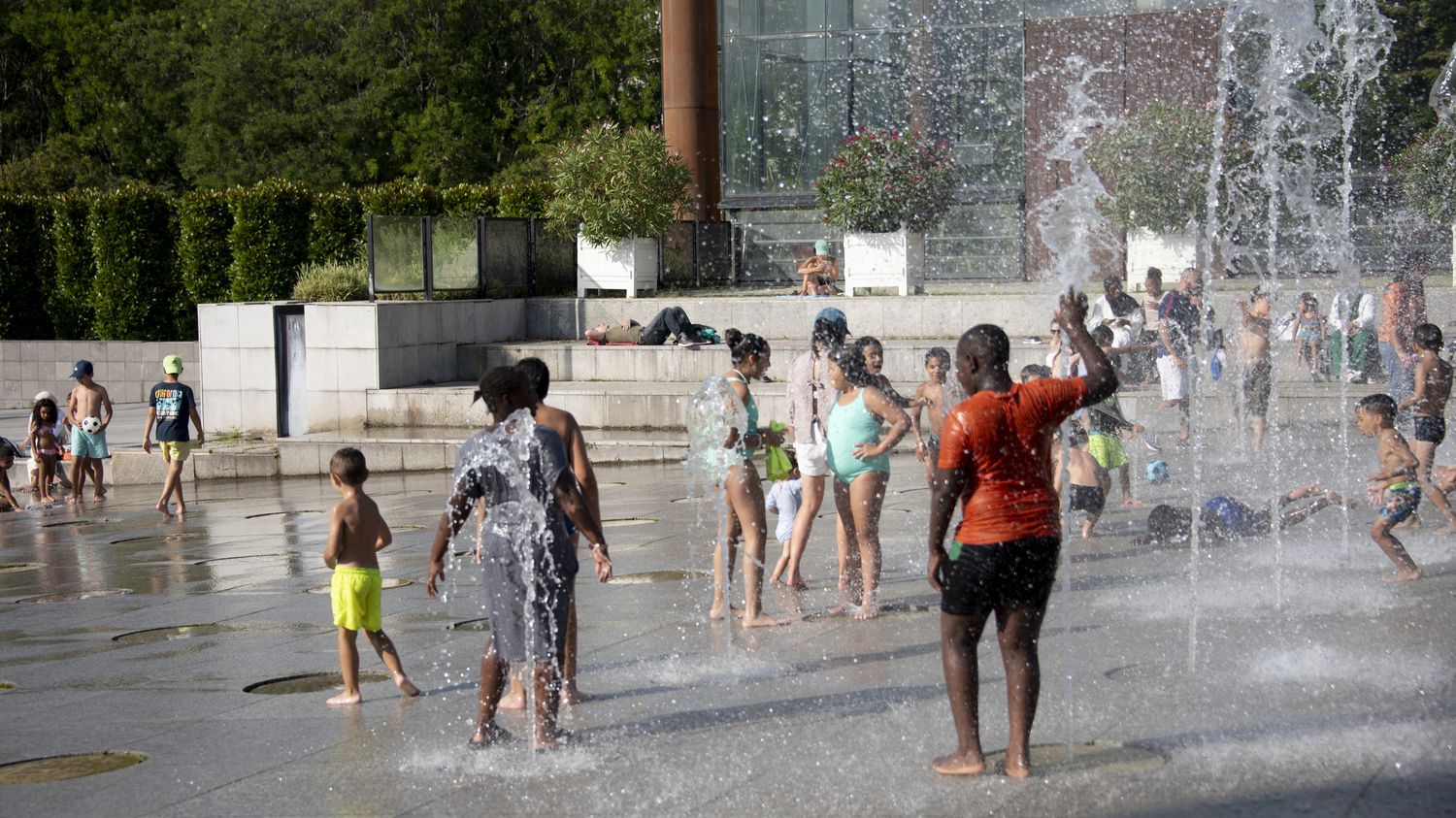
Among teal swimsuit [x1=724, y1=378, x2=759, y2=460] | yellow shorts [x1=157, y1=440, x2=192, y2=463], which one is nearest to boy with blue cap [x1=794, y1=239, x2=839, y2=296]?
yellow shorts [x1=157, y1=440, x2=192, y2=463]

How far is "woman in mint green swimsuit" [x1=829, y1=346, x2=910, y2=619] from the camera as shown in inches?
320

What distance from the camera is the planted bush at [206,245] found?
2770 centimetres

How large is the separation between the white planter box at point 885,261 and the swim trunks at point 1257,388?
6863 millimetres

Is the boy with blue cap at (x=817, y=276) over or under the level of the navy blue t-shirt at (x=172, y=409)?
over

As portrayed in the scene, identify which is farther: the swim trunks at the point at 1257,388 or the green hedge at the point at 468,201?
the green hedge at the point at 468,201

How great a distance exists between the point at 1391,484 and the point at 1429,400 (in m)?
1.36

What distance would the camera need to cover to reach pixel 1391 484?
29.2 ft

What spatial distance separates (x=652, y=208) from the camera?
2155cm

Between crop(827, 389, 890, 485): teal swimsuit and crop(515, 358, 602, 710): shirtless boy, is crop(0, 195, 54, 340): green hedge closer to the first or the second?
crop(827, 389, 890, 485): teal swimsuit

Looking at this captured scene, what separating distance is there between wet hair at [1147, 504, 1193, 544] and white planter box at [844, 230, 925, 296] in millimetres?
10689

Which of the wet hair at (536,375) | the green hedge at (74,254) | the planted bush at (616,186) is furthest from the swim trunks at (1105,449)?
the green hedge at (74,254)

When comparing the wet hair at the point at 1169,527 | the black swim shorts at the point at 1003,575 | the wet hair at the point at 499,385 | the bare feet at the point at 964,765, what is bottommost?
the bare feet at the point at 964,765

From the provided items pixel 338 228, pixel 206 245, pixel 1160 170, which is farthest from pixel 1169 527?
pixel 206 245

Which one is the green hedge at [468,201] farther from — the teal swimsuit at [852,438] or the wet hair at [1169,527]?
the teal swimsuit at [852,438]
